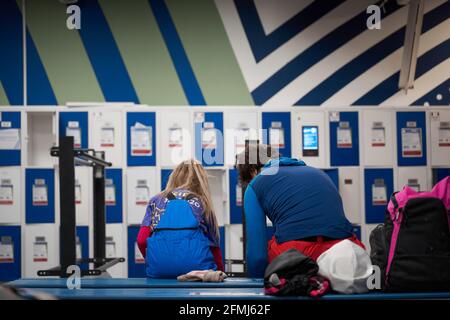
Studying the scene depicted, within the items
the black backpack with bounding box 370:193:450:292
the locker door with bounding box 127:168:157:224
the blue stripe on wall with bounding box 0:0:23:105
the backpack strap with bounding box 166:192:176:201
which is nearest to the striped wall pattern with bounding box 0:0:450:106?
the blue stripe on wall with bounding box 0:0:23:105

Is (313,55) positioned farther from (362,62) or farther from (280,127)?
(280,127)

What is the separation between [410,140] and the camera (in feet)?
18.9

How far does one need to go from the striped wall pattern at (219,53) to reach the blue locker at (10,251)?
1.57m

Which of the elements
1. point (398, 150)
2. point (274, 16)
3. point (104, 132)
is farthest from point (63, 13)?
point (398, 150)

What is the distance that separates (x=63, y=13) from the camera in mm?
6137

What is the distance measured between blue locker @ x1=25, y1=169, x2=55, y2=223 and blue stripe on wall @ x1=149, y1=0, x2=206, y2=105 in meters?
1.85

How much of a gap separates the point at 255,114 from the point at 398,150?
5.29ft

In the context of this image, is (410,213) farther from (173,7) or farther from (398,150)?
(173,7)

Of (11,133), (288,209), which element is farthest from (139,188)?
(288,209)

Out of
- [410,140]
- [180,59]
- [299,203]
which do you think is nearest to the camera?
[299,203]

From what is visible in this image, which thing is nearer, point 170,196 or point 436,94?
point 170,196

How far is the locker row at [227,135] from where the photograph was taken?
5473mm

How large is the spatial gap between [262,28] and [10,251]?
3787 millimetres

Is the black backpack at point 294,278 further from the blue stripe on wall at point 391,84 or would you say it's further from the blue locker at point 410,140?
the blue stripe on wall at point 391,84
